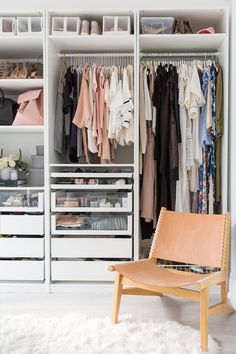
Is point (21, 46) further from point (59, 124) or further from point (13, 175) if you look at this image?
point (13, 175)

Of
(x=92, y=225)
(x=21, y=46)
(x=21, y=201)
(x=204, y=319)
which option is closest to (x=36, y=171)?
(x=21, y=201)

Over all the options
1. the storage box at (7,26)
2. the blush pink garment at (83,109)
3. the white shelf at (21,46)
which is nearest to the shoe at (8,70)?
the white shelf at (21,46)

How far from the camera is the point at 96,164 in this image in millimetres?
3377

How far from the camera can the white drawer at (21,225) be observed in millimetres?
3344

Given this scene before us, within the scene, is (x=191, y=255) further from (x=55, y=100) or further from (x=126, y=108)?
(x=55, y=100)

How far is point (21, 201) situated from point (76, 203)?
17.7 inches

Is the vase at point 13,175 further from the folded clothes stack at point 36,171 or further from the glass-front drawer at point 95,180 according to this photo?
the glass-front drawer at point 95,180

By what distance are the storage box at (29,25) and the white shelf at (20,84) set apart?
0.37m

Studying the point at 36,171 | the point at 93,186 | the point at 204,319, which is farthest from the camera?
the point at 36,171

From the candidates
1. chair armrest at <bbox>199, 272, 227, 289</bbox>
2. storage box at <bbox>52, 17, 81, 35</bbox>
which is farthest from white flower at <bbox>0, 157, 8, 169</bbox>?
chair armrest at <bbox>199, 272, 227, 289</bbox>

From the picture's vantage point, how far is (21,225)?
3.35 meters

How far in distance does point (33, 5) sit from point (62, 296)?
2.44 m

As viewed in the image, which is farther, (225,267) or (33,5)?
(33,5)

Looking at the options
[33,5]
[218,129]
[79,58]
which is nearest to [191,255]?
[218,129]
